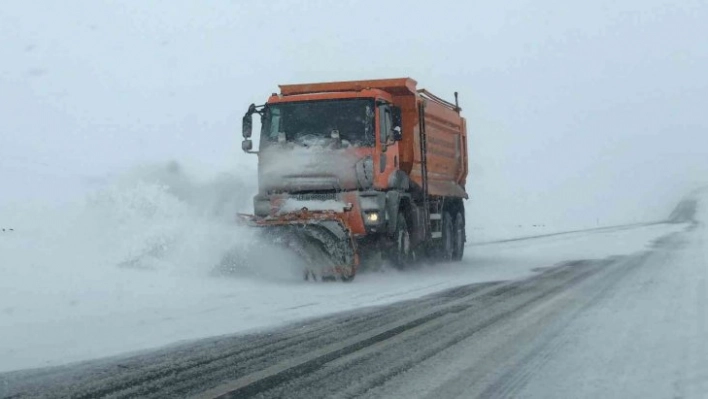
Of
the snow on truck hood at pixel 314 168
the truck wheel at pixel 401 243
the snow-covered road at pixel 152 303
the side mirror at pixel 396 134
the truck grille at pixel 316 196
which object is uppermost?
the side mirror at pixel 396 134

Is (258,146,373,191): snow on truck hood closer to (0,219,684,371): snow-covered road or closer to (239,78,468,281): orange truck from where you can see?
(239,78,468,281): orange truck

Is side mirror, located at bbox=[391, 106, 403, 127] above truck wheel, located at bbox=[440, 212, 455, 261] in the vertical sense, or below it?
above

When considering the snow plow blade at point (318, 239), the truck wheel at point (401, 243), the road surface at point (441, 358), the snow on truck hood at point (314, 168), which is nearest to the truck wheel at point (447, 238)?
the truck wheel at point (401, 243)

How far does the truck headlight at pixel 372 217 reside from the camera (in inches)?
525

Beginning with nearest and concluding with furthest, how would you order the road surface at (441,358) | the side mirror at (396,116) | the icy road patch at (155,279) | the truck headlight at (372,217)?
the road surface at (441,358) < the icy road patch at (155,279) < the truck headlight at (372,217) < the side mirror at (396,116)

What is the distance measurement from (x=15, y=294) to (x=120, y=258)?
3.49m

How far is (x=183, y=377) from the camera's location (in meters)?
5.70

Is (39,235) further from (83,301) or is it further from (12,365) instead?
(12,365)

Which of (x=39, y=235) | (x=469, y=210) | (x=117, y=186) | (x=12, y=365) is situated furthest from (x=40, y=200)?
(x=469, y=210)

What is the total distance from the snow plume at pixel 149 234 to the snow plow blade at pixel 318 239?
405mm

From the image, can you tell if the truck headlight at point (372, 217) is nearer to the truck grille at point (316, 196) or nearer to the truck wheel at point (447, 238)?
the truck grille at point (316, 196)

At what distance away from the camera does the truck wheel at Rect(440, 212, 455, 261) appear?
60.1ft

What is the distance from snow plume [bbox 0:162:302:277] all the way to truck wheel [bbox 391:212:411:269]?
2.40 m

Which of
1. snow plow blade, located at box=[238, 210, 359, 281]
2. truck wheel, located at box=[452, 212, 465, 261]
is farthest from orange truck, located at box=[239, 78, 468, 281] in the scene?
truck wheel, located at box=[452, 212, 465, 261]
